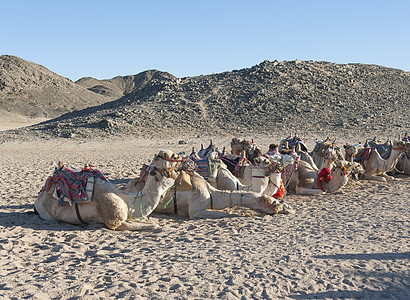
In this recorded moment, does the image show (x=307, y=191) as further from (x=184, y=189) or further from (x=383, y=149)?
(x=383, y=149)

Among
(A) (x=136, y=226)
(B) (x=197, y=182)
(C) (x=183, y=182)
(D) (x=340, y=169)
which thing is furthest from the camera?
(D) (x=340, y=169)

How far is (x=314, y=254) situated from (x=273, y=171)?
261 centimetres

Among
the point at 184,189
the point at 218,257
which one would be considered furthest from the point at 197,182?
the point at 218,257

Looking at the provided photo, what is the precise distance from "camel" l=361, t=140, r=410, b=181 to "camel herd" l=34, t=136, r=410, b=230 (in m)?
1.95

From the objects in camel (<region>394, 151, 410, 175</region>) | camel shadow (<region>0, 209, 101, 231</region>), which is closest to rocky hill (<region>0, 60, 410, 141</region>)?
camel (<region>394, 151, 410, 175</region>)

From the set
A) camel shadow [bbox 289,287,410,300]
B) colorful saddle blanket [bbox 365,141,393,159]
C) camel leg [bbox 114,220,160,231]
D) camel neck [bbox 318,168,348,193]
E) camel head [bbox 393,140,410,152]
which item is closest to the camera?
camel shadow [bbox 289,287,410,300]

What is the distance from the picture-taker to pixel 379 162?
11.9 metres

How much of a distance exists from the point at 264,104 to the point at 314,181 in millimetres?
24843

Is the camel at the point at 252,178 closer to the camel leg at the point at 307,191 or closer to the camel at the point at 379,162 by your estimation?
the camel leg at the point at 307,191

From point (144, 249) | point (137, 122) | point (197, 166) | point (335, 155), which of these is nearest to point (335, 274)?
point (144, 249)

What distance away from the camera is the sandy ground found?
4535 mm

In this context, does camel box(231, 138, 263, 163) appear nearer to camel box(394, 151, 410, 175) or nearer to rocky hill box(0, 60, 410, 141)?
camel box(394, 151, 410, 175)

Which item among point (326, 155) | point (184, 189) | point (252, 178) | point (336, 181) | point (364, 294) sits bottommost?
point (364, 294)

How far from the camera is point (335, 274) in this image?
4922 millimetres
